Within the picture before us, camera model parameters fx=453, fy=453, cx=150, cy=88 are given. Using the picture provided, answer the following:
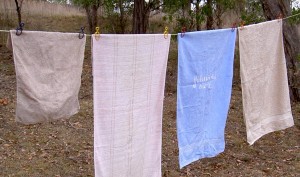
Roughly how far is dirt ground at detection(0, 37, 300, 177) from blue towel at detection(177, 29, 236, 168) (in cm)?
87

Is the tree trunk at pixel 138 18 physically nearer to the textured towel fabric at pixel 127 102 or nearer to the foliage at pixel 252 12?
the foliage at pixel 252 12

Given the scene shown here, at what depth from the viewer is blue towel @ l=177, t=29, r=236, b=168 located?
11.8ft

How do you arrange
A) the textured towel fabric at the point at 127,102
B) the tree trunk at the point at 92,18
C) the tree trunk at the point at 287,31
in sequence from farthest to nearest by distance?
the tree trunk at the point at 92,18 < the tree trunk at the point at 287,31 < the textured towel fabric at the point at 127,102

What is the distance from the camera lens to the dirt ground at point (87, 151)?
4695mm

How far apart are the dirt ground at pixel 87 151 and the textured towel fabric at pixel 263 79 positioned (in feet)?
1.88

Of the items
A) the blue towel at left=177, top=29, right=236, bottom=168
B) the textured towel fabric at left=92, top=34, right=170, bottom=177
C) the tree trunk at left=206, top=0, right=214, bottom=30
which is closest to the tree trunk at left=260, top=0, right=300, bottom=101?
the tree trunk at left=206, top=0, right=214, bottom=30

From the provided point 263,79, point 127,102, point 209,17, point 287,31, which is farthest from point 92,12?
point 127,102

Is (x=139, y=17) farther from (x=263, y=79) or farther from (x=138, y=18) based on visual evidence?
(x=263, y=79)

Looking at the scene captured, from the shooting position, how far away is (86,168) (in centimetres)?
470

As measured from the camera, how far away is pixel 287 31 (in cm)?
660

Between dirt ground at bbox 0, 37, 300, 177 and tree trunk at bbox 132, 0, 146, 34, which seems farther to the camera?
tree trunk at bbox 132, 0, 146, 34

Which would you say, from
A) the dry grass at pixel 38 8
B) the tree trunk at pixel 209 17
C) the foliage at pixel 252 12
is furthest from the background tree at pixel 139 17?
the dry grass at pixel 38 8

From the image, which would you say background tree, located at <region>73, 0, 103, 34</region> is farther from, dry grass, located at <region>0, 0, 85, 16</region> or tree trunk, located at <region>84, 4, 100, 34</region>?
dry grass, located at <region>0, 0, 85, 16</region>

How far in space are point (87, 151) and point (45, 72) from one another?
7.64 feet
